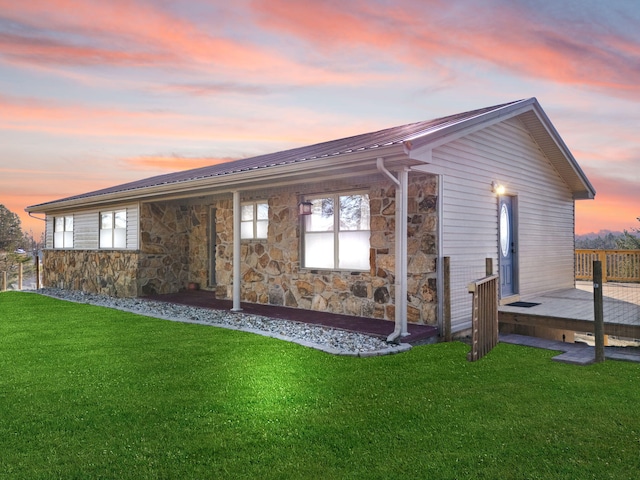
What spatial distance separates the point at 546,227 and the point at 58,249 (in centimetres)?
1628

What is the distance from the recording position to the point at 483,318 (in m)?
5.72

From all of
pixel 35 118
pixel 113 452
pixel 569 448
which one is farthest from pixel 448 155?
pixel 35 118

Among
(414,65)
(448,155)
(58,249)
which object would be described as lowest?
(58,249)

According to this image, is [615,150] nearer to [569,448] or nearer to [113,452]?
[569,448]

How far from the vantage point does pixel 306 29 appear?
9578 millimetres

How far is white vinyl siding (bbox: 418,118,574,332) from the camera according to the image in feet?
24.2

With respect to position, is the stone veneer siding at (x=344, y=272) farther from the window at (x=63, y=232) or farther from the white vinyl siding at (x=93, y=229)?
the window at (x=63, y=232)

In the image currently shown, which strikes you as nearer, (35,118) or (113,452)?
(113,452)

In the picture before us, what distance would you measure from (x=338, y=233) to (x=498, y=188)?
3.36m

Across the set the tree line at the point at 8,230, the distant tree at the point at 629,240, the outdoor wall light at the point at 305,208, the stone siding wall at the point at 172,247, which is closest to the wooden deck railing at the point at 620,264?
the outdoor wall light at the point at 305,208

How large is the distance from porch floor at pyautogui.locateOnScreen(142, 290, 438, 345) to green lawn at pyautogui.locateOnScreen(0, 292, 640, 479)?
1.71 ft

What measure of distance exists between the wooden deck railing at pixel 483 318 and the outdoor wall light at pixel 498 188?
2987 mm

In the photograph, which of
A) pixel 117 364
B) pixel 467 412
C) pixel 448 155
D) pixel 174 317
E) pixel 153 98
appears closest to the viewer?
pixel 467 412

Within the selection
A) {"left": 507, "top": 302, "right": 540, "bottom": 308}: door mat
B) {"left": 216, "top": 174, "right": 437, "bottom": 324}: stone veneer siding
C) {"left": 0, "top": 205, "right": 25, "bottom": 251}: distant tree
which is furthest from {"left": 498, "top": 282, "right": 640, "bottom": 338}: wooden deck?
{"left": 0, "top": 205, "right": 25, "bottom": 251}: distant tree
